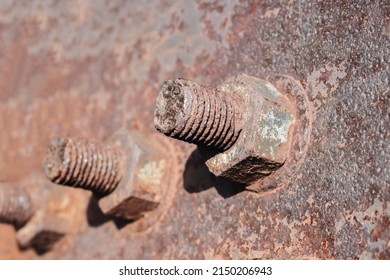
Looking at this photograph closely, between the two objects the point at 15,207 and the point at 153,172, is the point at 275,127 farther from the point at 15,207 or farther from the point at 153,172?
the point at 15,207

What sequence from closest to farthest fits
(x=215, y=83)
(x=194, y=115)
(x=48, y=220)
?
(x=194, y=115)
(x=215, y=83)
(x=48, y=220)

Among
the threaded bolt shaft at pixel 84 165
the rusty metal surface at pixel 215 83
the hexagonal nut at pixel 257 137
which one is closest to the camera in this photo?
the rusty metal surface at pixel 215 83

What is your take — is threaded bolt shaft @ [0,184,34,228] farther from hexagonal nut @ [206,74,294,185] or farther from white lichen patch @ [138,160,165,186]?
hexagonal nut @ [206,74,294,185]

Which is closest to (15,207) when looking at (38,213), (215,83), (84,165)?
(38,213)

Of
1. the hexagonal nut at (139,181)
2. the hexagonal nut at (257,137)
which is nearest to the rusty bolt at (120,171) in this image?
the hexagonal nut at (139,181)

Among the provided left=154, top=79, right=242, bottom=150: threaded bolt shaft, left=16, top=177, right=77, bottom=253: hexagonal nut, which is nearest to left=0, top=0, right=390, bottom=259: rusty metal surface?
left=16, top=177, right=77, bottom=253: hexagonal nut

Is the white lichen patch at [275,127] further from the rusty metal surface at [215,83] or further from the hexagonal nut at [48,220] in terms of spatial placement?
the hexagonal nut at [48,220]

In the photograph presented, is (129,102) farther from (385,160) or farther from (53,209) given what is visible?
(385,160)

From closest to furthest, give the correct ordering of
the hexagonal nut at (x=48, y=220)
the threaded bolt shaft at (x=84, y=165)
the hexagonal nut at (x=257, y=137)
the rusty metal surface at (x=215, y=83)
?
the rusty metal surface at (x=215, y=83) < the hexagonal nut at (x=257, y=137) < the threaded bolt shaft at (x=84, y=165) < the hexagonal nut at (x=48, y=220)
